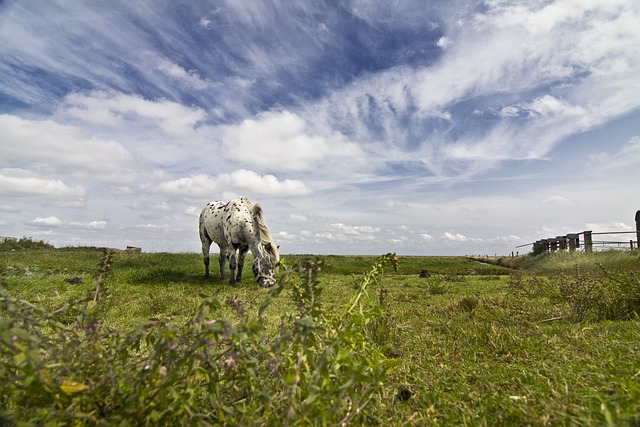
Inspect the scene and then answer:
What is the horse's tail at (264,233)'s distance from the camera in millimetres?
13391

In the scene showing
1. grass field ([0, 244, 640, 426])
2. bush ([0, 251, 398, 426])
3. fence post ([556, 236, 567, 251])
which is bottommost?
grass field ([0, 244, 640, 426])

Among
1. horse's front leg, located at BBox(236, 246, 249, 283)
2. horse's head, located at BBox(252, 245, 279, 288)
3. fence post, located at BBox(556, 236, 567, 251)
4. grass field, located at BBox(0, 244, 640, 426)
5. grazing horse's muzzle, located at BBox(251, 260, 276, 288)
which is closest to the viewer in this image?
grass field, located at BBox(0, 244, 640, 426)

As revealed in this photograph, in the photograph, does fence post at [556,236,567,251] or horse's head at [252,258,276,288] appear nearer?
horse's head at [252,258,276,288]

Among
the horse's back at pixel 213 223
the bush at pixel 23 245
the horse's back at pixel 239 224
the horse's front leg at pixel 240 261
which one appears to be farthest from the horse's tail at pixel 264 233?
the bush at pixel 23 245

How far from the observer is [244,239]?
13.8 m

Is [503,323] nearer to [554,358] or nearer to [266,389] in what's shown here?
[554,358]

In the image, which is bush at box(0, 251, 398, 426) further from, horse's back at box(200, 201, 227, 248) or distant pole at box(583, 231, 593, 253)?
distant pole at box(583, 231, 593, 253)

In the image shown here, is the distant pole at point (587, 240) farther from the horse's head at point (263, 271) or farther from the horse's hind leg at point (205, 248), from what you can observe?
the horse's hind leg at point (205, 248)

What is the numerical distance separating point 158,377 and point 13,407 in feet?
3.78

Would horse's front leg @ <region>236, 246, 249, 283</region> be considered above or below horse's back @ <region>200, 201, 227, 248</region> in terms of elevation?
below

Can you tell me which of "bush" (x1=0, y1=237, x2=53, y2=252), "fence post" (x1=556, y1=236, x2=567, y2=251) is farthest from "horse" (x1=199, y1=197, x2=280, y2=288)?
"fence post" (x1=556, y1=236, x2=567, y2=251)

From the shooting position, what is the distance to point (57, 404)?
137 centimetres

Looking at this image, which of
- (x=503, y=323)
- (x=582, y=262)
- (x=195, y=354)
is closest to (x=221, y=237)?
(x=503, y=323)

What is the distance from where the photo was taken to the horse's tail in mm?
13391
